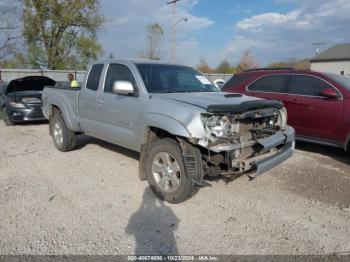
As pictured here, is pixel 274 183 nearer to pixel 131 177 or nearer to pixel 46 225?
pixel 131 177

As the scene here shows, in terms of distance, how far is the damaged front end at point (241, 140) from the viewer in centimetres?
374

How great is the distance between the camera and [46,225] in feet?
12.0

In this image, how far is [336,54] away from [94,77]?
56.0m

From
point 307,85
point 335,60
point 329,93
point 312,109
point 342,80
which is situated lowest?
point 312,109

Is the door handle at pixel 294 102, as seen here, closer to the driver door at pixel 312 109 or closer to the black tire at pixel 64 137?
the driver door at pixel 312 109

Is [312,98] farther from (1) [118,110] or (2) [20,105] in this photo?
(2) [20,105]

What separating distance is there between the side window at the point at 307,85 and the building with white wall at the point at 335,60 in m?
47.6

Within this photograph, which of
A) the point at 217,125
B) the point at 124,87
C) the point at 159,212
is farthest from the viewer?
the point at 124,87

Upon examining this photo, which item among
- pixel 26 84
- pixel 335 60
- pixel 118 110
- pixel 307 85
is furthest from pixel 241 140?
pixel 335 60

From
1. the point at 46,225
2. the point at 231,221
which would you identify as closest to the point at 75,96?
the point at 46,225

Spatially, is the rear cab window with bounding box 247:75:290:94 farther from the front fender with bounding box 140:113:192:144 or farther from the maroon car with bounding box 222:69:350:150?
the front fender with bounding box 140:113:192:144

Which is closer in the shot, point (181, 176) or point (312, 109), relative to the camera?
point (181, 176)

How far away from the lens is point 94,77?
5.82 meters

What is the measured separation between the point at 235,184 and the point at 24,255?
3.16m
